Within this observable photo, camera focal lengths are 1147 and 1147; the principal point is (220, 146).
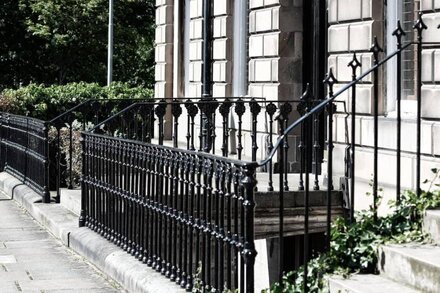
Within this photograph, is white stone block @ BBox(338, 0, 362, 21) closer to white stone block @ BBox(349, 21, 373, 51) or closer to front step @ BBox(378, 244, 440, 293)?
white stone block @ BBox(349, 21, 373, 51)

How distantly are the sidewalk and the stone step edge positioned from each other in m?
0.09

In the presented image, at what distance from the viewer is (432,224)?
26.9ft

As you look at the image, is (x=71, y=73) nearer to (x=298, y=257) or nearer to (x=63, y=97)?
(x=63, y=97)

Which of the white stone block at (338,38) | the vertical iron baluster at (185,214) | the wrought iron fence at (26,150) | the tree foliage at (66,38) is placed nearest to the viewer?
the vertical iron baluster at (185,214)

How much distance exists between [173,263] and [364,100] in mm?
4716

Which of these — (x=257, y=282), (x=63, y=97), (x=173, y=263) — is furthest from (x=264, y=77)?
(x=63, y=97)

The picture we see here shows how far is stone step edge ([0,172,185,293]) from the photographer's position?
934cm

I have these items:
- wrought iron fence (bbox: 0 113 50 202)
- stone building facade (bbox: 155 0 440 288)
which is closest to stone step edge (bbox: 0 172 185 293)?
wrought iron fence (bbox: 0 113 50 202)

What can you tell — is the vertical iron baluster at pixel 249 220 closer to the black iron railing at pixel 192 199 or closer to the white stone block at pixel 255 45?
the black iron railing at pixel 192 199

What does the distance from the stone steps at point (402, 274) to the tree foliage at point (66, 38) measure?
151 ft

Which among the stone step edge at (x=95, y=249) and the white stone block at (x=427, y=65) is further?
the white stone block at (x=427, y=65)

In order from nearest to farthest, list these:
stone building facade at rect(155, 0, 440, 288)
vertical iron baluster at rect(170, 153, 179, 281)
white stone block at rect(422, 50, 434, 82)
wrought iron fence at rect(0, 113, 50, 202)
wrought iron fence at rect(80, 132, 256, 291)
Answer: wrought iron fence at rect(80, 132, 256, 291) < vertical iron baluster at rect(170, 153, 179, 281) < white stone block at rect(422, 50, 434, 82) < stone building facade at rect(155, 0, 440, 288) < wrought iron fence at rect(0, 113, 50, 202)

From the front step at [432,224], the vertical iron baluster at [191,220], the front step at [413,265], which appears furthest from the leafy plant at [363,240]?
the vertical iron baluster at [191,220]

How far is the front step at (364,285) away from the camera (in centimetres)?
732
